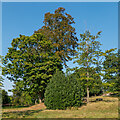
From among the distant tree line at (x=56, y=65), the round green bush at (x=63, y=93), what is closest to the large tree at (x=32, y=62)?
the distant tree line at (x=56, y=65)

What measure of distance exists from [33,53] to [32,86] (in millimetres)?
6374

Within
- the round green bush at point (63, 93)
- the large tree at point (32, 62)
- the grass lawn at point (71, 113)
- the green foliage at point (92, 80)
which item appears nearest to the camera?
the grass lawn at point (71, 113)

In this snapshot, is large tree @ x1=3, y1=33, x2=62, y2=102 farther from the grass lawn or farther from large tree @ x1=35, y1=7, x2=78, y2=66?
the grass lawn

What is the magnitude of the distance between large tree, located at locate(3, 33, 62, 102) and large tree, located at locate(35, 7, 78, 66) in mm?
3132

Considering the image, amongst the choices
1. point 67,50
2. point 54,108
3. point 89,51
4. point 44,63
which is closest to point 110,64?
point 67,50

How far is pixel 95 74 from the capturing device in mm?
26406

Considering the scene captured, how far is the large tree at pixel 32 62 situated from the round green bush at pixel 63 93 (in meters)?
7.96

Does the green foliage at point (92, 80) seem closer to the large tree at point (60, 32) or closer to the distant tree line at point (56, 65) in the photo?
the distant tree line at point (56, 65)

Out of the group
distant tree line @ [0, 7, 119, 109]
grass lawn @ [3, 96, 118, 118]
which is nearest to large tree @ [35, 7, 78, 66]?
distant tree line @ [0, 7, 119, 109]

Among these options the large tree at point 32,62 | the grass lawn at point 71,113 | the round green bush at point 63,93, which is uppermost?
the large tree at point 32,62

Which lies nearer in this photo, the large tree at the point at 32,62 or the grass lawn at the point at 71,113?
the grass lawn at the point at 71,113

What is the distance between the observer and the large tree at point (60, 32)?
36062 millimetres

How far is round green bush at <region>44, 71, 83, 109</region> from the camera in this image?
20531mm

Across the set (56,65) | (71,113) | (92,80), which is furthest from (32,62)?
(71,113)
